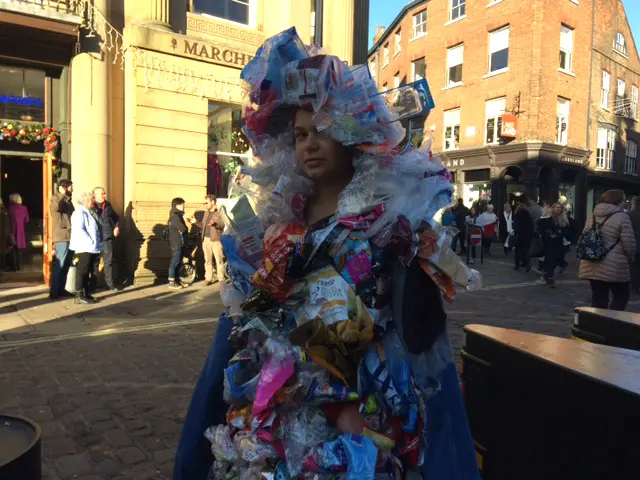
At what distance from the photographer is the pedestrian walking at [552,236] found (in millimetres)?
10125

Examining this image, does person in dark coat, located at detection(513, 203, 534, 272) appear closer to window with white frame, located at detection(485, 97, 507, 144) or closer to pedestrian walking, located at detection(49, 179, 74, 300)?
pedestrian walking, located at detection(49, 179, 74, 300)

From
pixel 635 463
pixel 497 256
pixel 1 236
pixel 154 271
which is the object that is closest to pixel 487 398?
pixel 635 463

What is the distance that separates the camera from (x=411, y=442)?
148cm

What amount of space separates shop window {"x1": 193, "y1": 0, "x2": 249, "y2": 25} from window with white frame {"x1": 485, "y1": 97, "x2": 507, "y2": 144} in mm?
14704

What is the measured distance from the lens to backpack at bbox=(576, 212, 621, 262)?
6121 mm

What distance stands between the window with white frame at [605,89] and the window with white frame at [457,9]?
7.50 metres

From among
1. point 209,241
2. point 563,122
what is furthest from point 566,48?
point 209,241

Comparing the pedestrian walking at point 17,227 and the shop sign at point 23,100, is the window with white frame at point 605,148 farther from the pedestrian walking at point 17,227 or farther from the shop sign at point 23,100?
the pedestrian walking at point 17,227

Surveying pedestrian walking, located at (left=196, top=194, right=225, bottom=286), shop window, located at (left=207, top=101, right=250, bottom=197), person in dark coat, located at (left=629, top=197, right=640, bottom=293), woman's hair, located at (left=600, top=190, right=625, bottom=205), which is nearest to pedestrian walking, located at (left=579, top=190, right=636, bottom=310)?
woman's hair, located at (left=600, top=190, right=625, bottom=205)

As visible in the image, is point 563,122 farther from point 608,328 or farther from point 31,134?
point 608,328

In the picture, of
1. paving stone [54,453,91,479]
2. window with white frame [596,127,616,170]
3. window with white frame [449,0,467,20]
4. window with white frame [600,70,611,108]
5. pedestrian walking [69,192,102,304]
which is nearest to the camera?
paving stone [54,453,91,479]

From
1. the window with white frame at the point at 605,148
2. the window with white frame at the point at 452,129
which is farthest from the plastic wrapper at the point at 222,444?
the window with white frame at the point at 605,148

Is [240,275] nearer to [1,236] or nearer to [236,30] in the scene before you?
[1,236]

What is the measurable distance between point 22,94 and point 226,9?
4.54m
